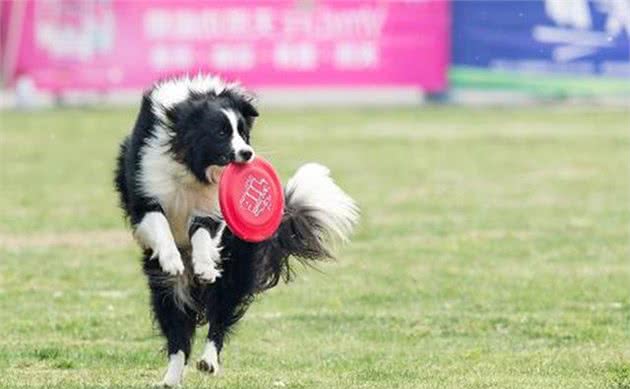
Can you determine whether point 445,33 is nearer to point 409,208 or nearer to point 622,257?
point 409,208

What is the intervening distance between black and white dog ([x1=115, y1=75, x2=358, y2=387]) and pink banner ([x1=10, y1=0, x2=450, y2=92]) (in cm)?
2162

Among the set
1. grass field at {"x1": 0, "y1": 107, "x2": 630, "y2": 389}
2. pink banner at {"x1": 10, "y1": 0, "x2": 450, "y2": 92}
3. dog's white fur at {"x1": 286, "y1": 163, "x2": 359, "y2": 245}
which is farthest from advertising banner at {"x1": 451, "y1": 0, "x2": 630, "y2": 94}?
dog's white fur at {"x1": 286, "y1": 163, "x2": 359, "y2": 245}

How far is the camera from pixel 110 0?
30.5 m

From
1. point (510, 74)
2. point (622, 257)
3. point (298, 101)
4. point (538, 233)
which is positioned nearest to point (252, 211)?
point (622, 257)

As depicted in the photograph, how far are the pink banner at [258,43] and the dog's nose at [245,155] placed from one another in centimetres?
2212

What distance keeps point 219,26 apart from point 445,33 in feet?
13.4

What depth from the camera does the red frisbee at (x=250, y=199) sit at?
8.48 metres

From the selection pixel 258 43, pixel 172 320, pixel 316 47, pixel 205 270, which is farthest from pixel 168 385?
pixel 316 47

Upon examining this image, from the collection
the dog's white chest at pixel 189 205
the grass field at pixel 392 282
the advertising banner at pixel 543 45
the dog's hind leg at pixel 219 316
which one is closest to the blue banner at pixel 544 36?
the advertising banner at pixel 543 45

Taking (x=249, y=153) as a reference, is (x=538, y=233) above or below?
below

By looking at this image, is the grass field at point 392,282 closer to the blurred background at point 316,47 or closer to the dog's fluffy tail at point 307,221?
the dog's fluffy tail at point 307,221

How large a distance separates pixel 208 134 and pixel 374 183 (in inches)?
457

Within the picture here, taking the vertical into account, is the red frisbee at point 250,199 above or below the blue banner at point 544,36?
above

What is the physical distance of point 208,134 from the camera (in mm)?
8562
